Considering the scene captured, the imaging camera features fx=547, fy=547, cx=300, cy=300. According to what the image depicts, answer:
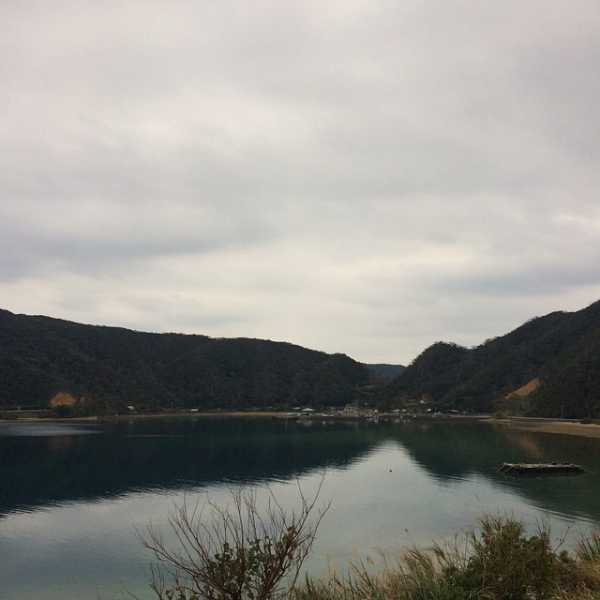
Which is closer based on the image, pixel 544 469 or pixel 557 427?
pixel 544 469

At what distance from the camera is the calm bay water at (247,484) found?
2683 centimetres

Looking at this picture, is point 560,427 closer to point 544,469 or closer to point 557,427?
point 557,427

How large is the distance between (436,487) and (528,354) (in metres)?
137

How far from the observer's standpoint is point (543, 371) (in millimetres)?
150375

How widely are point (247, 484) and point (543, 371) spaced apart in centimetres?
12456

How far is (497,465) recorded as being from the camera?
59.5 meters

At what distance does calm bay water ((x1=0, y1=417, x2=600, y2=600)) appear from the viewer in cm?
2683

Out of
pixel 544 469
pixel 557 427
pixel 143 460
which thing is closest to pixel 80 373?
pixel 143 460

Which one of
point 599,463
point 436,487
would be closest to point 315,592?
point 436,487

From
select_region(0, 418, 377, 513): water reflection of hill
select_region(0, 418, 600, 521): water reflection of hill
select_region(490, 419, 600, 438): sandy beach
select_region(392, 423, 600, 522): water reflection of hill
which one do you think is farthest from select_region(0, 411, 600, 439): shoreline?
select_region(0, 418, 377, 513): water reflection of hill

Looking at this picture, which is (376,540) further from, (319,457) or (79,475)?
(319,457)

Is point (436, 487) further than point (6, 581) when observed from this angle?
Yes

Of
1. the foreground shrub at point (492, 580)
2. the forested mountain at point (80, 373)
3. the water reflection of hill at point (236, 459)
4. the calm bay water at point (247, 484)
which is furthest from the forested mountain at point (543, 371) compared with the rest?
the foreground shrub at point (492, 580)

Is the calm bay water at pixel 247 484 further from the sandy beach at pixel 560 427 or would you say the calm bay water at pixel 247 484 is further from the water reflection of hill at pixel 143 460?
the sandy beach at pixel 560 427
